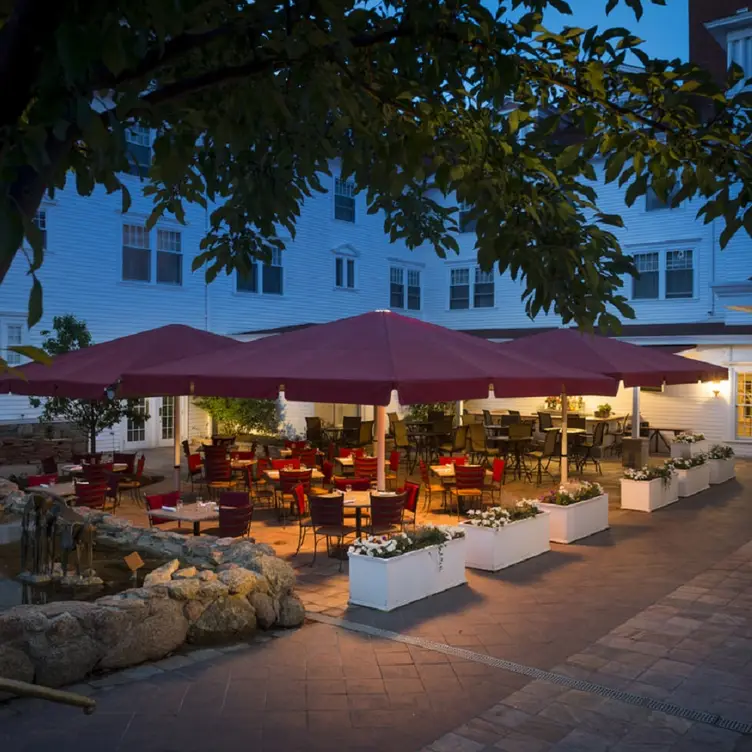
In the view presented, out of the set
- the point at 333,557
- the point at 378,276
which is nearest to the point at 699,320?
the point at 378,276

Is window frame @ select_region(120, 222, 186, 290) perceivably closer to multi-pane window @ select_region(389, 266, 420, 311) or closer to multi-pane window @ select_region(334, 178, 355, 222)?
multi-pane window @ select_region(334, 178, 355, 222)

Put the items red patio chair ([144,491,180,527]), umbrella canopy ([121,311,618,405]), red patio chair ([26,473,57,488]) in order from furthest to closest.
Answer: red patio chair ([26,473,57,488]), red patio chair ([144,491,180,527]), umbrella canopy ([121,311,618,405])

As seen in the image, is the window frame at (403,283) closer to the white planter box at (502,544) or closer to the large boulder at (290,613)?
the white planter box at (502,544)

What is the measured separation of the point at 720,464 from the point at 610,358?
5.61m

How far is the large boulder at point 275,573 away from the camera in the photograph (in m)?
8.22

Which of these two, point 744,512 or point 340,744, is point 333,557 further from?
point 744,512

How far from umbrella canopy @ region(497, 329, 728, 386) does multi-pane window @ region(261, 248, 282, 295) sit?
12265 mm

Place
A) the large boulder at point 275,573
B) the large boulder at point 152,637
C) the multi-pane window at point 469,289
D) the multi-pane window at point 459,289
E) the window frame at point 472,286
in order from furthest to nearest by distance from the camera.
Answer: the multi-pane window at point 459,289 < the multi-pane window at point 469,289 < the window frame at point 472,286 < the large boulder at point 275,573 < the large boulder at point 152,637

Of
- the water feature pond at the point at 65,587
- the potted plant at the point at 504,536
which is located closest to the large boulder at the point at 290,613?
the water feature pond at the point at 65,587

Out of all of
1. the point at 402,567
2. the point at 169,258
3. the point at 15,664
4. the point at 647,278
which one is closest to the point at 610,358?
the point at 402,567

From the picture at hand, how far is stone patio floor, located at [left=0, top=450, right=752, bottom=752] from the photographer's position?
5668 millimetres

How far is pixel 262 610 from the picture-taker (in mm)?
7980

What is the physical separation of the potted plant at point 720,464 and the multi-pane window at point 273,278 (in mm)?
14354

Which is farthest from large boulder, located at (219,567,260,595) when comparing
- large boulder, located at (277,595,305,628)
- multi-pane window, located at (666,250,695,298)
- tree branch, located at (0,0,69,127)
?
multi-pane window, located at (666,250,695,298)
